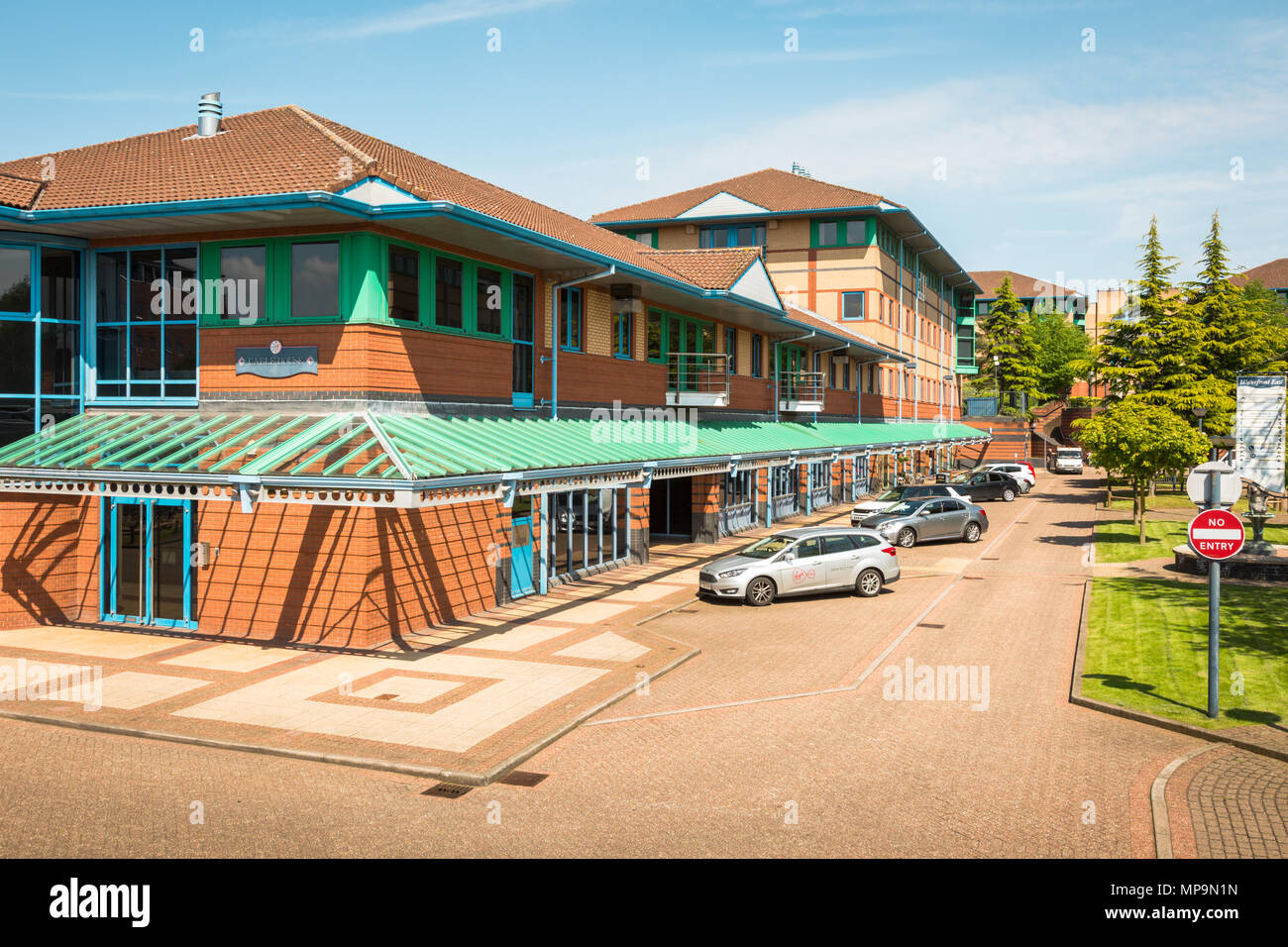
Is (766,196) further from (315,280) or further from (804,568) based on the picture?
(315,280)

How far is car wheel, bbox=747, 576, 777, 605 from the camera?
65.6 ft

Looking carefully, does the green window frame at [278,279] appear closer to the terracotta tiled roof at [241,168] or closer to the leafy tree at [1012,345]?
the terracotta tiled roof at [241,168]

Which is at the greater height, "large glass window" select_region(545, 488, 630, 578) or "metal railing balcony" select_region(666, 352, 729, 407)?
"metal railing balcony" select_region(666, 352, 729, 407)

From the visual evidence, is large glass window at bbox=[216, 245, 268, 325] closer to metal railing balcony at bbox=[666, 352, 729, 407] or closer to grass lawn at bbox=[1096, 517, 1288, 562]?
metal railing balcony at bbox=[666, 352, 729, 407]

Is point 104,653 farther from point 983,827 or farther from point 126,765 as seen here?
point 983,827

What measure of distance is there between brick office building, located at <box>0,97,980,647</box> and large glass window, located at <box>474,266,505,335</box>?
57 millimetres

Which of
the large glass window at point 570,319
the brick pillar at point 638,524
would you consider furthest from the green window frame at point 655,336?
the large glass window at point 570,319

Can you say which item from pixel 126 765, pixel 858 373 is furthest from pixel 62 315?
pixel 858 373

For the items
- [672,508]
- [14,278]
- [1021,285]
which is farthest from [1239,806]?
[1021,285]

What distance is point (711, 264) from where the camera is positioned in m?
31.3

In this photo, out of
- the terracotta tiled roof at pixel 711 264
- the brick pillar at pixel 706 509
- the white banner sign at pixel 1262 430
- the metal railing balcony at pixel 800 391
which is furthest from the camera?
the metal railing balcony at pixel 800 391

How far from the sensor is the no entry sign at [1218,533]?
11.6 meters

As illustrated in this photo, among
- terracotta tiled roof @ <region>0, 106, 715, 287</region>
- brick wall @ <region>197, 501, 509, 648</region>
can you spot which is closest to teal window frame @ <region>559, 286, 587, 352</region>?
terracotta tiled roof @ <region>0, 106, 715, 287</region>

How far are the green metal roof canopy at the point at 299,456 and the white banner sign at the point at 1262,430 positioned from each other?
14.5 metres
